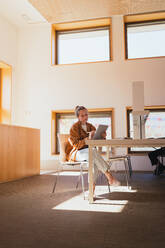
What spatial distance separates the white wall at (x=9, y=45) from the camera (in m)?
6.26

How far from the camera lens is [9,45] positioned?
6543mm

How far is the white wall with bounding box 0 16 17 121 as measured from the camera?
6.26 metres

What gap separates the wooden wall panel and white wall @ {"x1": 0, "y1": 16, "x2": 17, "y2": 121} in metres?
1.83

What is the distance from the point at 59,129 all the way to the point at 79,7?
297cm

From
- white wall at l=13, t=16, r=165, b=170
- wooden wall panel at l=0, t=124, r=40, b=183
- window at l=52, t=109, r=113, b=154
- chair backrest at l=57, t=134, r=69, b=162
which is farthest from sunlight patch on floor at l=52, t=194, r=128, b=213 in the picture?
window at l=52, t=109, r=113, b=154

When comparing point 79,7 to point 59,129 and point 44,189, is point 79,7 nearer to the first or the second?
point 59,129

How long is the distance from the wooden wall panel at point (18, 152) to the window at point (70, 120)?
1155 mm

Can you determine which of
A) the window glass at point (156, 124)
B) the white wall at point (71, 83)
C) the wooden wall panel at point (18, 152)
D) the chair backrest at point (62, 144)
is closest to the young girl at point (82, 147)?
the chair backrest at point (62, 144)

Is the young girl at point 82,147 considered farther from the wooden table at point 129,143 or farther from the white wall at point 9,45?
the white wall at point 9,45

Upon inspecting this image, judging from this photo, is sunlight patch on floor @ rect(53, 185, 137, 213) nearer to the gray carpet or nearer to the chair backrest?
the gray carpet

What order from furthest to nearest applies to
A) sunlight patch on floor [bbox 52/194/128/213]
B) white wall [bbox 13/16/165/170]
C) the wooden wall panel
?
1. white wall [bbox 13/16/165/170]
2. the wooden wall panel
3. sunlight patch on floor [bbox 52/194/128/213]

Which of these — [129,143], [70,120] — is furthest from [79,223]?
[70,120]

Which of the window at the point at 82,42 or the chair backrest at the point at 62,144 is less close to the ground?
the window at the point at 82,42

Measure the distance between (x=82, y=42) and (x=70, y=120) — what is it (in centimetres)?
210
